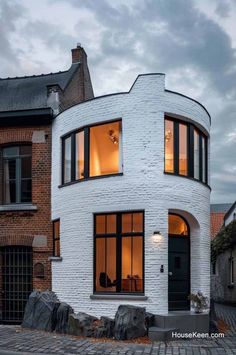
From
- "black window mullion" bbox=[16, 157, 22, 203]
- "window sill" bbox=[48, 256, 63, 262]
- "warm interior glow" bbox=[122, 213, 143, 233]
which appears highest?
"black window mullion" bbox=[16, 157, 22, 203]

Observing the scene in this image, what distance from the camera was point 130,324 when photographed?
12867 mm

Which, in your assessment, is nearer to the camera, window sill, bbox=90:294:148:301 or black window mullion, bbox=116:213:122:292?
window sill, bbox=90:294:148:301

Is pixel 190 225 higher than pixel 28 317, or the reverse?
pixel 190 225

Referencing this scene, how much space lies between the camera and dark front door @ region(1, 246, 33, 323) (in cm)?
1644

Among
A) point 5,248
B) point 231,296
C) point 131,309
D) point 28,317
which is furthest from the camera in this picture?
point 231,296

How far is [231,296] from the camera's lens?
88.5 ft

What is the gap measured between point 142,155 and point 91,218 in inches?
96.5

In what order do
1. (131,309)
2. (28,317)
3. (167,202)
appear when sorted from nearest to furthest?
(131,309)
(167,202)
(28,317)

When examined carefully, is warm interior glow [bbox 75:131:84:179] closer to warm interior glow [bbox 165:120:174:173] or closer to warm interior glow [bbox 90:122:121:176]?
warm interior glow [bbox 90:122:121:176]

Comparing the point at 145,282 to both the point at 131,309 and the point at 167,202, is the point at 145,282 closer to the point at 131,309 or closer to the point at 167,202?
the point at 131,309

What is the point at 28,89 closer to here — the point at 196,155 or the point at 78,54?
the point at 78,54

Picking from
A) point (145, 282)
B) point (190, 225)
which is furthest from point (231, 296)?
point (145, 282)

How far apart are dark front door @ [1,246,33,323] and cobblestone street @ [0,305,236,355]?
2719mm

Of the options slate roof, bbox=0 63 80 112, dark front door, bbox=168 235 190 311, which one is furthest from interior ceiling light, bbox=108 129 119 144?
slate roof, bbox=0 63 80 112
